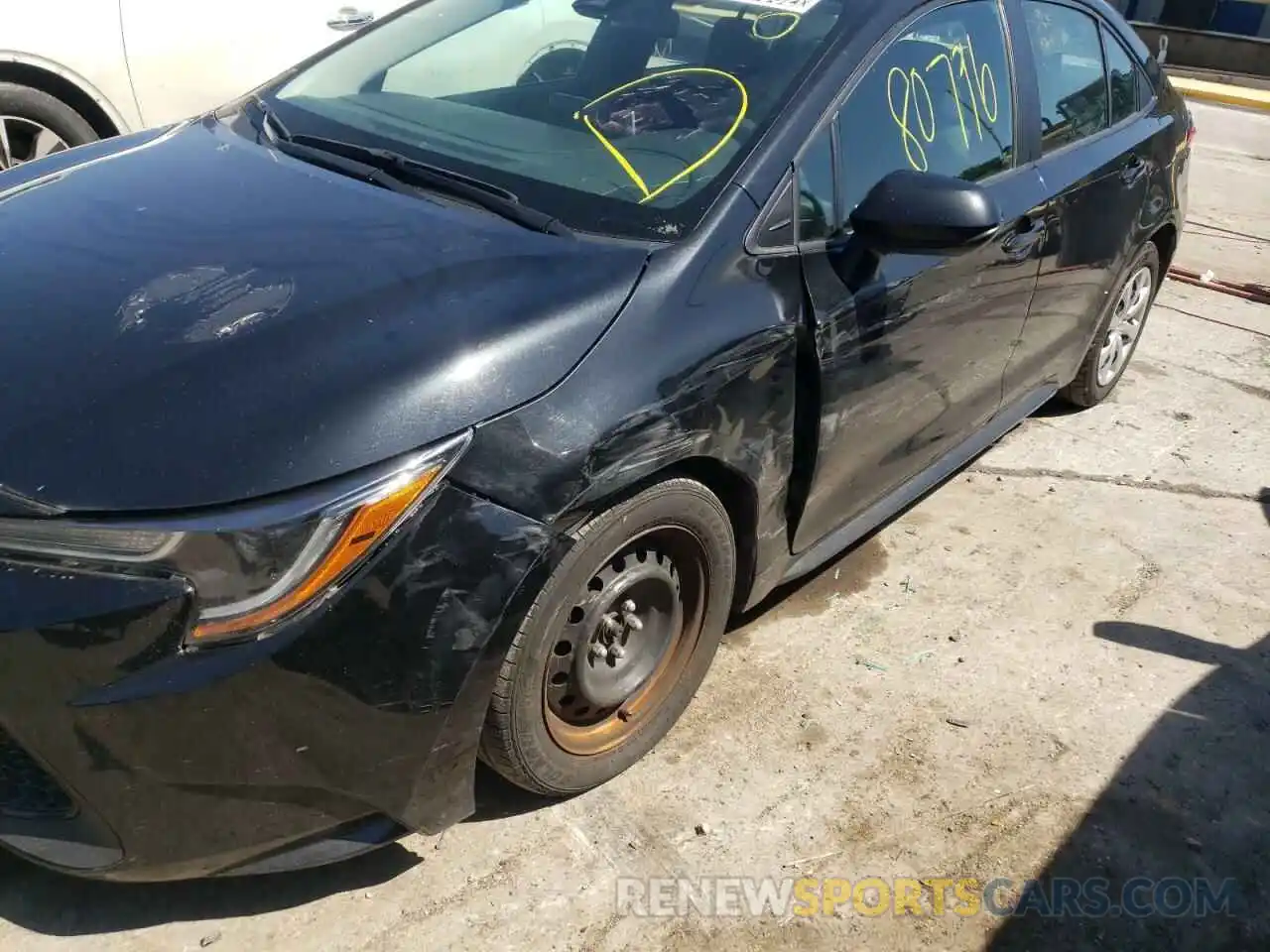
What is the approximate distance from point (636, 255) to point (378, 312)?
1.80 ft

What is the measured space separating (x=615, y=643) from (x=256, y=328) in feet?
3.28

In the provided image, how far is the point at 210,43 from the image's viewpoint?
4.75 metres

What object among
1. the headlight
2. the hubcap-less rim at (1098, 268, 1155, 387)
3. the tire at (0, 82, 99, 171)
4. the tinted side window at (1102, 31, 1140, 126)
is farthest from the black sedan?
the tire at (0, 82, 99, 171)

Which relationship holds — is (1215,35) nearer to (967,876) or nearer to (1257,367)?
(1257,367)

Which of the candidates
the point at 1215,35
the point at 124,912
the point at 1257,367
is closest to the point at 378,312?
the point at 124,912

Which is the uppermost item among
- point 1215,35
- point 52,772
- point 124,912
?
point 52,772

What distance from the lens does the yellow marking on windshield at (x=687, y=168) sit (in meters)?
2.46

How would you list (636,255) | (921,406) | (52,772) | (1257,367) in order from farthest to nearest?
(1257,367) < (921,406) < (636,255) < (52,772)

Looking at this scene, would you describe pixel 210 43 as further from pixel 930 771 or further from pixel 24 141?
pixel 930 771

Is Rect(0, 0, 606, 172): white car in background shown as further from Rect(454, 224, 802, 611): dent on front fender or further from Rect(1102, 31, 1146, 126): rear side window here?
Rect(454, 224, 802, 611): dent on front fender

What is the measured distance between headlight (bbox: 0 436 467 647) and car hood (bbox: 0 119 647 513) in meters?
0.05

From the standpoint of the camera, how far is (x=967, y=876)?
2443 mm

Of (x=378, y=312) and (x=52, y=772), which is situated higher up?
(x=378, y=312)

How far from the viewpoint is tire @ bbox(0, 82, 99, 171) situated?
427cm
